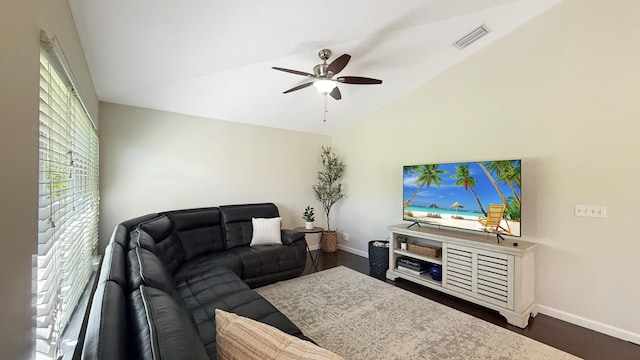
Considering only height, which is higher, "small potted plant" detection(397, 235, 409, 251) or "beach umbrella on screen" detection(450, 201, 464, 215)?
"beach umbrella on screen" detection(450, 201, 464, 215)

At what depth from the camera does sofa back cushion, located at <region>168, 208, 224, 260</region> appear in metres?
3.09

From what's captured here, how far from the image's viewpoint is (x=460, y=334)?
2.21 metres

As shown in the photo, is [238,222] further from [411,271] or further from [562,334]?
[562,334]

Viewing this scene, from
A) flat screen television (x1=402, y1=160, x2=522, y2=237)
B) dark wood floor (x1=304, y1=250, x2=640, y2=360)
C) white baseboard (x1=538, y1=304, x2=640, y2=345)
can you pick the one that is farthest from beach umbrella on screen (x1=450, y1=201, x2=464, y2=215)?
white baseboard (x1=538, y1=304, x2=640, y2=345)

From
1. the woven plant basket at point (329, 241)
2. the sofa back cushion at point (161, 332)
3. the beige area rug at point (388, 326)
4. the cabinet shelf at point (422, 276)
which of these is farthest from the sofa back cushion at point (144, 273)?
the woven plant basket at point (329, 241)

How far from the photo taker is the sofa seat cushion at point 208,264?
259 cm

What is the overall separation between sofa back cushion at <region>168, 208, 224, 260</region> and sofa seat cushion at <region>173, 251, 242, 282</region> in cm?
13

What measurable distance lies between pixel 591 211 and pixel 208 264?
3.90 metres

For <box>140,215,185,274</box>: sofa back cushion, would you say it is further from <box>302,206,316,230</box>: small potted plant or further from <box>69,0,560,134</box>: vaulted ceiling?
<box>302,206,316,230</box>: small potted plant

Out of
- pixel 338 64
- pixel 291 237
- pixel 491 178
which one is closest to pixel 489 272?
pixel 491 178

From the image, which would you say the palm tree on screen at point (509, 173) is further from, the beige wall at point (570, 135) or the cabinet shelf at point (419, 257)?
the cabinet shelf at point (419, 257)

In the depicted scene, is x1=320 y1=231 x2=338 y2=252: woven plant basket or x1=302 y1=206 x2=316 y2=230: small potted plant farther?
x1=320 y1=231 x2=338 y2=252: woven plant basket

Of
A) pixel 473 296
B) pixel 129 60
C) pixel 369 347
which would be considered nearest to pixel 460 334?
pixel 473 296

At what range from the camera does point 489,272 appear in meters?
2.57
